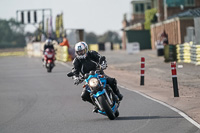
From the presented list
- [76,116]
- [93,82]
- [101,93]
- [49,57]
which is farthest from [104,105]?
[49,57]

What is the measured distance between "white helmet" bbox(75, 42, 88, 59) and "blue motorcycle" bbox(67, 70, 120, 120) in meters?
0.46

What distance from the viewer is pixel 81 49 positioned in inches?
453

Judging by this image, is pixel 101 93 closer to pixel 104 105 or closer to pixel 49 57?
pixel 104 105

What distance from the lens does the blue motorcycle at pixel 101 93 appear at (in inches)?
428

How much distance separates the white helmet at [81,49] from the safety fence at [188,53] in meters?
17.7

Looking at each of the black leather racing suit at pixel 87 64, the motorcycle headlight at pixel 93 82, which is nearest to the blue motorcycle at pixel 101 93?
the motorcycle headlight at pixel 93 82

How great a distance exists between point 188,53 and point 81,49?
68.3 ft

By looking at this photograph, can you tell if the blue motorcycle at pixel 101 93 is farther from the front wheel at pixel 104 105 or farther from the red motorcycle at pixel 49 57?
the red motorcycle at pixel 49 57

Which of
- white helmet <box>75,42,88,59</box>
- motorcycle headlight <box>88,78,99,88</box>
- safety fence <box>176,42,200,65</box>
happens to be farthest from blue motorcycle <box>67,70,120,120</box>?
safety fence <box>176,42,200,65</box>

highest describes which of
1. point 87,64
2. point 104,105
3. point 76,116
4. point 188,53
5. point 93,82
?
point 188,53

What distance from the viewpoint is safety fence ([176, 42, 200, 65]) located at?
2928 cm

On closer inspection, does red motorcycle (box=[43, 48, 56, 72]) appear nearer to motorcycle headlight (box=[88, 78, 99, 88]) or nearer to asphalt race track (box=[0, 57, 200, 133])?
asphalt race track (box=[0, 57, 200, 133])

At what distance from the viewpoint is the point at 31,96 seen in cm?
1819

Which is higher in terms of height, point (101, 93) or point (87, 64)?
point (87, 64)
